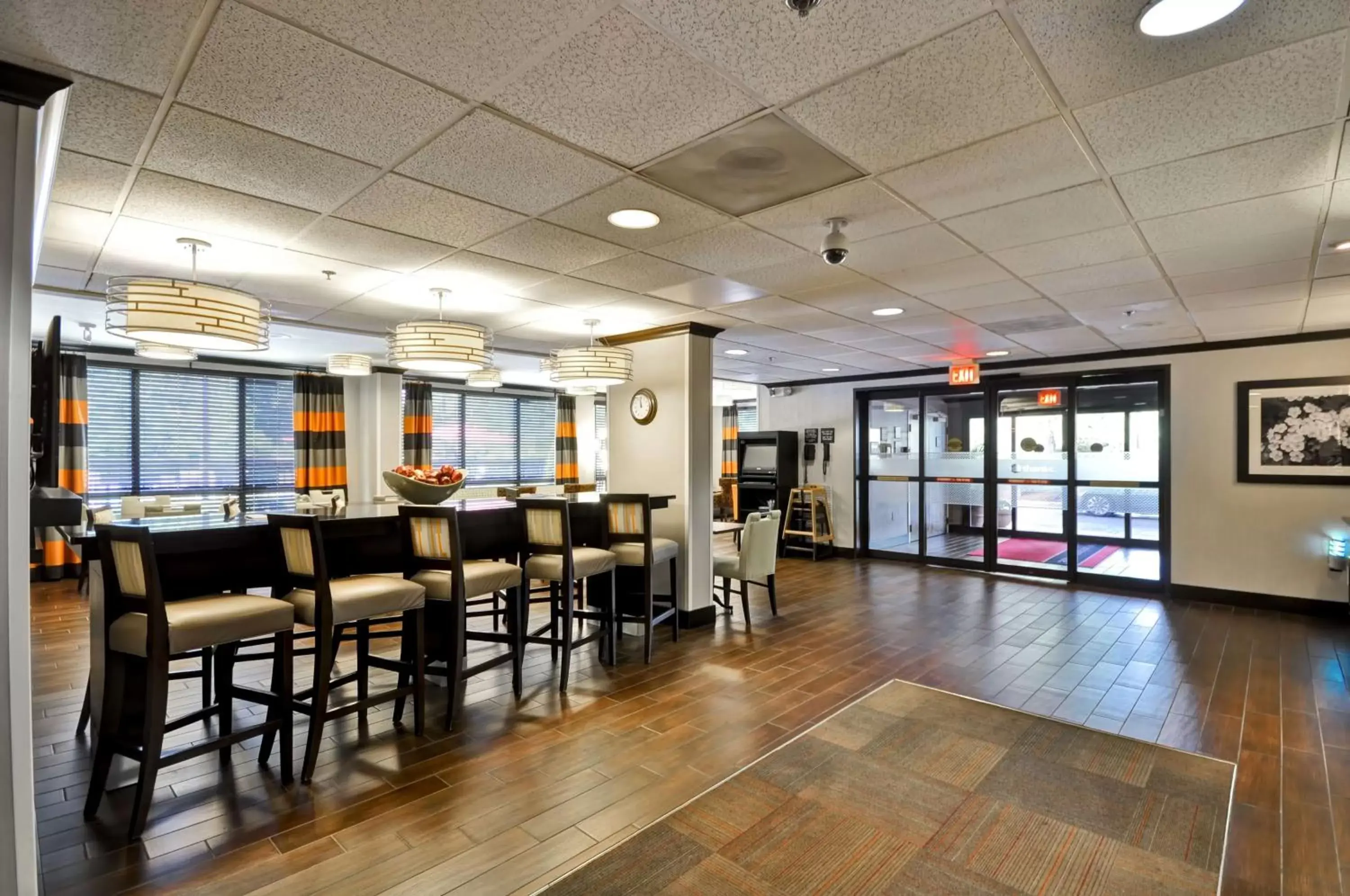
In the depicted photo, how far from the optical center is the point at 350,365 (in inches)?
255

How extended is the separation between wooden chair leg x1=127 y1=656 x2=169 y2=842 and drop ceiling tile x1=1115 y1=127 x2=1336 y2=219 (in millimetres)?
4204

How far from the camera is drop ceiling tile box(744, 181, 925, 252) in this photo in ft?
8.93

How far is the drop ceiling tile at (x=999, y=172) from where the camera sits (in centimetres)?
224

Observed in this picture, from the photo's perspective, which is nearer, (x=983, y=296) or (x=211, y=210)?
(x=211, y=210)

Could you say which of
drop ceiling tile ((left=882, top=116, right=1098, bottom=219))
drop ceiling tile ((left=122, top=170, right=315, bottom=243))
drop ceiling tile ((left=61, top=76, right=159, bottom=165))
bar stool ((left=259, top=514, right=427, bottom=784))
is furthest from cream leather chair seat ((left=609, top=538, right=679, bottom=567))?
drop ceiling tile ((left=61, top=76, right=159, bottom=165))

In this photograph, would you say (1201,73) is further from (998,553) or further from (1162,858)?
(998,553)

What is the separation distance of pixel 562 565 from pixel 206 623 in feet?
6.24

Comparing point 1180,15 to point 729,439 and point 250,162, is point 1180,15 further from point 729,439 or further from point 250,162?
point 729,439

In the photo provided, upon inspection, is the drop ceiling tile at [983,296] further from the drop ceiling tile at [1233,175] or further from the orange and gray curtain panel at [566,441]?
the orange and gray curtain panel at [566,441]

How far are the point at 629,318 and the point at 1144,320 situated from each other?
4259 millimetres

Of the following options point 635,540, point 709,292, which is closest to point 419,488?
point 635,540

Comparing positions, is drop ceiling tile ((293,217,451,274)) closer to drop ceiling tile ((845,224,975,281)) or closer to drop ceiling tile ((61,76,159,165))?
drop ceiling tile ((61,76,159,165))

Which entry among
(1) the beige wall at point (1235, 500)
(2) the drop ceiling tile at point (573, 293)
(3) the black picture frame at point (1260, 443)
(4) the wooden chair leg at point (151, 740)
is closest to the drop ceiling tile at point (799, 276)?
(2) the drop ceiling tile at point (573, 293)

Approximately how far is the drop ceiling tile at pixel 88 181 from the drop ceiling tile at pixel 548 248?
147 centimetres
